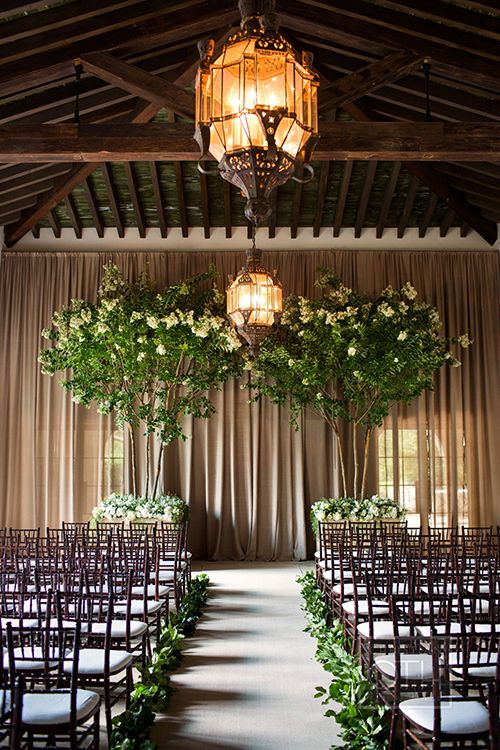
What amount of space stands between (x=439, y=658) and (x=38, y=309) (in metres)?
11.9

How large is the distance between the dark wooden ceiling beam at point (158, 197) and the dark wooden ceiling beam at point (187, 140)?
427cm

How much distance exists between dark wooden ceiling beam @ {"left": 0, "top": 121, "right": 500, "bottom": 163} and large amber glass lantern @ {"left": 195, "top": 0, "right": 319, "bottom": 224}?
4287mm

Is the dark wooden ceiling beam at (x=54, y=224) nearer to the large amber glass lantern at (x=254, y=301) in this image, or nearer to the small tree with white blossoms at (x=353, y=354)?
the small tree with white blossoms at (x=353, y=354)

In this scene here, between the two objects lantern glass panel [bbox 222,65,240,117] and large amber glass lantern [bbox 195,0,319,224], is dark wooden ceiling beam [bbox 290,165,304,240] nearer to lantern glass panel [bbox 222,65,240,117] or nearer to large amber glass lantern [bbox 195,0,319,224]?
large amber glass lantern [bbox 195,0,319,224]

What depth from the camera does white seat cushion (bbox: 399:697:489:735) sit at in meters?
3.52

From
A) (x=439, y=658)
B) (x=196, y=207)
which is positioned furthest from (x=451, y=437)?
(x=439, y=658)

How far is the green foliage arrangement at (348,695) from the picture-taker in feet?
14.2

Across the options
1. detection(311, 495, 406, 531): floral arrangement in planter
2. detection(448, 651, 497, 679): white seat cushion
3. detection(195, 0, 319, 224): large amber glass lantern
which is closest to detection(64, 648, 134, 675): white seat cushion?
detection(448, 651, 497, 679): white seat cushion

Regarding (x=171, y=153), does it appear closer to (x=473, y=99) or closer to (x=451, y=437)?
(x=473, y=99)

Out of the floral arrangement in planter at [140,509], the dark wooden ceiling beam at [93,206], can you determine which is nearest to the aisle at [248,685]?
the floral arrangement in planter at [140,509]

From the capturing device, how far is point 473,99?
9805 millimetres

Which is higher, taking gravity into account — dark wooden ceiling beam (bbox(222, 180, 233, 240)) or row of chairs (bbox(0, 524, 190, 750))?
dark wooden ceiling beam (bbox(222, 180, 233, 240))

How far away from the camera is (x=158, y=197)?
43.7ft

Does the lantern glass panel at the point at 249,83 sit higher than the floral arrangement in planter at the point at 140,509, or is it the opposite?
the lantern glass panel at the point at 249,83
